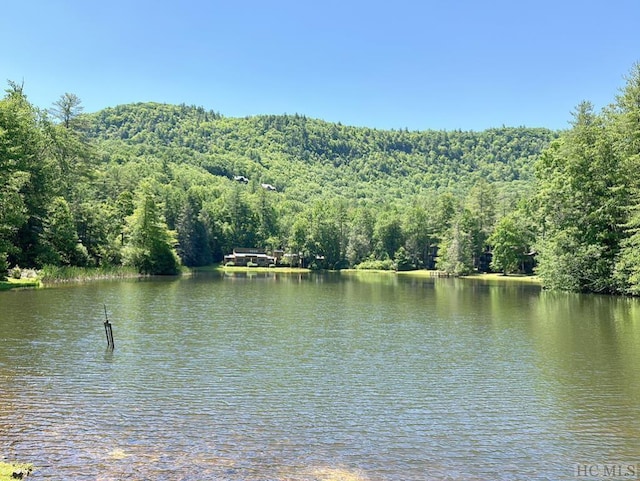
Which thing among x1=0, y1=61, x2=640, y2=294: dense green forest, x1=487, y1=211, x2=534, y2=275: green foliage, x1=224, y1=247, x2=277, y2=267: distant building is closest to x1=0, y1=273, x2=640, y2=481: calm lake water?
x1=0, y1=61, x2=640, y2=294: dense green forest

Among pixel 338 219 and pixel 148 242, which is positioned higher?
pixel 338 219

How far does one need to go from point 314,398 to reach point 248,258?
126043 mm

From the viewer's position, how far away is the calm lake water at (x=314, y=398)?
11.6 meters

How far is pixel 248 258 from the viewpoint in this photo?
141m

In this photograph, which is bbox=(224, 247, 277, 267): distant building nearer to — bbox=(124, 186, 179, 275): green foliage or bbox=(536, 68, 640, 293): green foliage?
bbox=(124, 186, 179, 275): green foliage

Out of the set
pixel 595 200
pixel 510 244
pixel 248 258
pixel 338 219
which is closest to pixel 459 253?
pixel 510 244

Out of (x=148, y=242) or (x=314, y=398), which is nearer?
(x=314, y=398)

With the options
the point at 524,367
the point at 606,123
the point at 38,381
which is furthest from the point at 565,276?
the point at 38,381

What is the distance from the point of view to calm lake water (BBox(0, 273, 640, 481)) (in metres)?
11.6

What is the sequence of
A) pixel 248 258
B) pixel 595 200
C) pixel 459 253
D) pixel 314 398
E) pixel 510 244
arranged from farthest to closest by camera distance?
pixel 248 258 → pixel 459 253 → pixel 510 244 → pixel 595 200 → pixel 314 398

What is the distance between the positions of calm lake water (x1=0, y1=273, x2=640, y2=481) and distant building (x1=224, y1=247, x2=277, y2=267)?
107084mm

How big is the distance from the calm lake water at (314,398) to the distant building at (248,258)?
10708 centimetres

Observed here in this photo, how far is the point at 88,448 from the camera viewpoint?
1205cm

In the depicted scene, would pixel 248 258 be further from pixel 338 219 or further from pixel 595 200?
pixel 595 200
